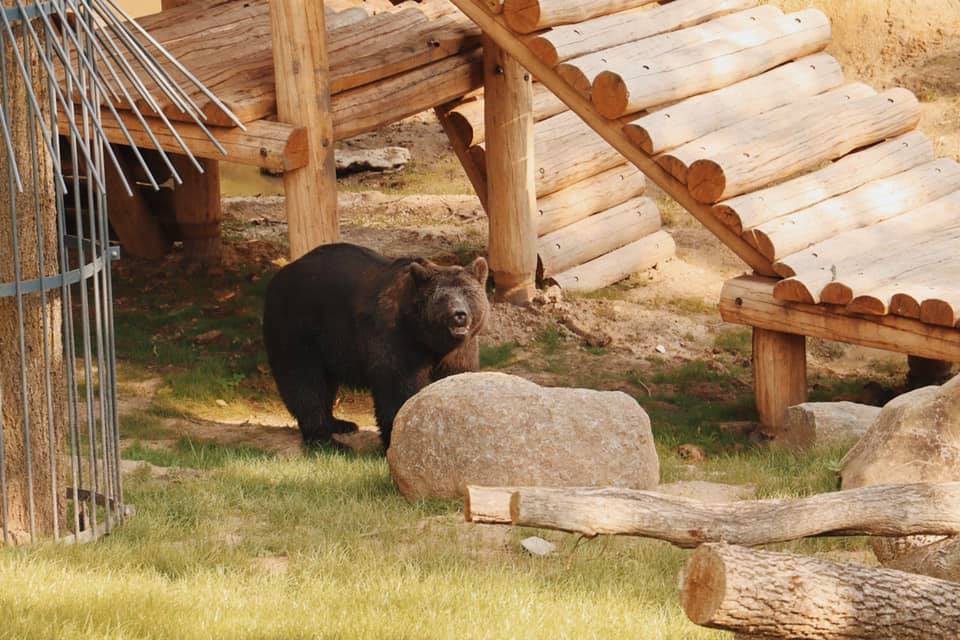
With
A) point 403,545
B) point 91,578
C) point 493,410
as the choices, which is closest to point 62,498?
point 91,578

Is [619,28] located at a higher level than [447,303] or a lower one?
higher

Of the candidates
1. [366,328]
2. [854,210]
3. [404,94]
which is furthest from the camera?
[404,94]

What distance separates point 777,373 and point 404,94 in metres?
3.98

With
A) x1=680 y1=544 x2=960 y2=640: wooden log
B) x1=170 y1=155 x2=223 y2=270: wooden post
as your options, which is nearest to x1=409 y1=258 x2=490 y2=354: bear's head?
x1=680 y1=544 x2=960 y2=640: wooden log

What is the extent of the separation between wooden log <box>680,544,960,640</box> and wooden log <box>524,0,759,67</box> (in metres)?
6.23

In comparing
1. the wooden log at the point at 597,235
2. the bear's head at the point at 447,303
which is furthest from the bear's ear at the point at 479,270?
the wooden log at the point at 597,235

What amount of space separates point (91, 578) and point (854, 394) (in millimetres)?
7653

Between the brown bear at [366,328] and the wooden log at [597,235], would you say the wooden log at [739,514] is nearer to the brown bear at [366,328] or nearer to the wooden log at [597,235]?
the brown bear at [366,328]

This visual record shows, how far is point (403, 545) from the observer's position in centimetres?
580

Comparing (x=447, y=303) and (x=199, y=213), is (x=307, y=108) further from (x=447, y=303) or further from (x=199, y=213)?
(x=199, y=213)

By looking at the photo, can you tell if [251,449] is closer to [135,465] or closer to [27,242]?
[135,465]

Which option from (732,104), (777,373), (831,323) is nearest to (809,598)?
(831,323)

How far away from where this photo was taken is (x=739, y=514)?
4.13 meters

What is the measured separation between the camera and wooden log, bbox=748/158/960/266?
9125 mm
